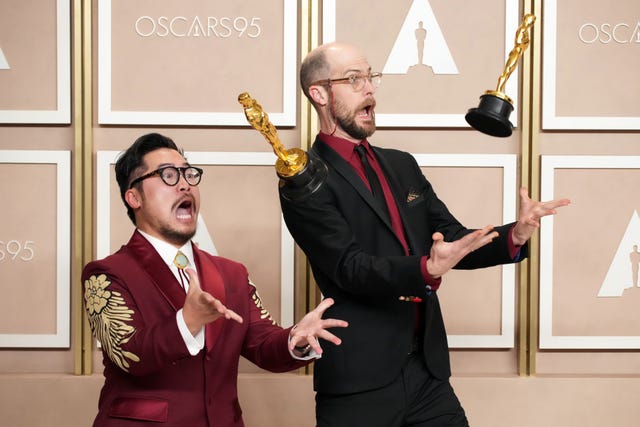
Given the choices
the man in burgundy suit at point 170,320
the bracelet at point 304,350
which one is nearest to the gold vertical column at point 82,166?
the man in burgundy suit at point 170,320

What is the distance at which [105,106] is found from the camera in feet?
11.2

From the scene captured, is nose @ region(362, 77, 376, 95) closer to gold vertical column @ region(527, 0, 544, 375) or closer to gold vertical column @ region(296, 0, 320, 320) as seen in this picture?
gold vertical column @ region(296, 0, 320, 320)

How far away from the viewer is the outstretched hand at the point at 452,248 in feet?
6.44

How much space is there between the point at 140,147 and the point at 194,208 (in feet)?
0.85

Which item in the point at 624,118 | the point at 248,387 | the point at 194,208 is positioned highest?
the point at 624,118

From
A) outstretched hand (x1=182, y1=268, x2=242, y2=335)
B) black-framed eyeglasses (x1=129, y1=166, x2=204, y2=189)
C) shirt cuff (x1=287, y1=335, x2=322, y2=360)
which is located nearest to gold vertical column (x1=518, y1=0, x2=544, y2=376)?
shirt cuff (x1=287, y1=335, x2=322, y2=360)

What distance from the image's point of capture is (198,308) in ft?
6.13

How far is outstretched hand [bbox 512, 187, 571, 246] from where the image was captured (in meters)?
2.23

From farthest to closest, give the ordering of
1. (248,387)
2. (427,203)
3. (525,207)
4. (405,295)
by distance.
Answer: (248,387), (427,203), (525,207), (405,295)

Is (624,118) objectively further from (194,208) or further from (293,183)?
(194,208)

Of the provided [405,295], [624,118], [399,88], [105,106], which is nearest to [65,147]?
[105,106]

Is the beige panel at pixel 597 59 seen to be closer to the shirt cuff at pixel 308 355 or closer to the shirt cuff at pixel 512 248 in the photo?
the shirt cuff at pixel 512 248

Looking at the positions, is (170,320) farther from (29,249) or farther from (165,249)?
(29,249)

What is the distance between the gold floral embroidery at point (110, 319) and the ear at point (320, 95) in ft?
2.96
